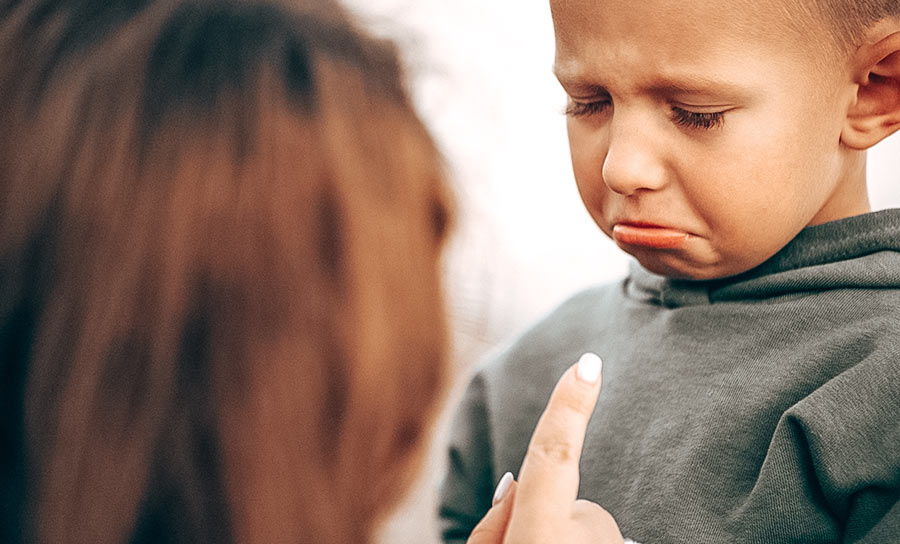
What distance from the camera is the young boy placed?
658 millimetres

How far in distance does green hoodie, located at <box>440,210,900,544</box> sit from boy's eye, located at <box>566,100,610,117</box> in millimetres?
195

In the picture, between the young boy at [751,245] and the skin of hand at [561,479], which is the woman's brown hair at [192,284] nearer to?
the skin of hand at [561,479]

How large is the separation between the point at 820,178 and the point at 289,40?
0.44m

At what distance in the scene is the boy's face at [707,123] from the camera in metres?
0.66

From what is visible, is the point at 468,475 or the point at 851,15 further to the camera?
the point at 468,475

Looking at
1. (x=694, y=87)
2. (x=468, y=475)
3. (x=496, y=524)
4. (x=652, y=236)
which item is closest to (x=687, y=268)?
(x=652, y=236)

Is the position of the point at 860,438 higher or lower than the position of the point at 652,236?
lower

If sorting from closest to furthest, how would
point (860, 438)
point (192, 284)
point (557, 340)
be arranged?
1. point (192, 284)
2. point (860, 438)
3. point (557, 340)

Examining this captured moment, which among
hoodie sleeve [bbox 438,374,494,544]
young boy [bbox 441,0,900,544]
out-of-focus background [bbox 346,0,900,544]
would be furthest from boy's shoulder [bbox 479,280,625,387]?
out-of-focus background [bbox 346,0,900,544]

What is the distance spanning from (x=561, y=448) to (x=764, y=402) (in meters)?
0.19

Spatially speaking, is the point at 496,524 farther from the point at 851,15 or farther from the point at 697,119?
the point at 851,15

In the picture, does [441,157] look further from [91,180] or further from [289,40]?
[91,180]

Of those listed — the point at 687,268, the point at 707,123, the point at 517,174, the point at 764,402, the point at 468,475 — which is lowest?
the point at 468,475

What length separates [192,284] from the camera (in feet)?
1.74
